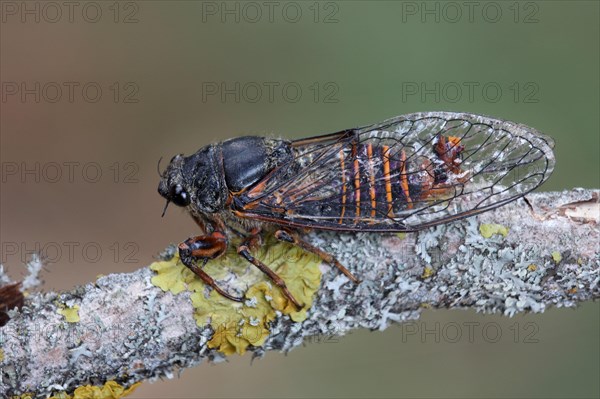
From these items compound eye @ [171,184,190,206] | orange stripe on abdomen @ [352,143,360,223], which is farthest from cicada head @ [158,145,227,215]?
orange stripe on abdomen @ [352,143,360,223]

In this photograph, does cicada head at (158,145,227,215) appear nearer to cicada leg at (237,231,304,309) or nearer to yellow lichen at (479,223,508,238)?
cicada leg at (237,231,304,309)

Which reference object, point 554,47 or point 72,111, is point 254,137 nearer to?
point 554,47

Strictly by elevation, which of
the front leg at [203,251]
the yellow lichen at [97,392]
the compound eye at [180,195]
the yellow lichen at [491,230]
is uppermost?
the compound eye at [180,195]

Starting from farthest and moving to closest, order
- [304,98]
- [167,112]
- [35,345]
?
[167,112] < [304,98] < [35,345]

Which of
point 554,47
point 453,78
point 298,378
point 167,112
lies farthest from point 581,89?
point 167,112

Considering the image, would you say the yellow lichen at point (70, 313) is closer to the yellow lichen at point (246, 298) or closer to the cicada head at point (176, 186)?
the yellow lichen at point (246, 298)

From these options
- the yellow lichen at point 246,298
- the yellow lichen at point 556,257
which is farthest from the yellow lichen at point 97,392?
the yellow lichen at point 556,257
